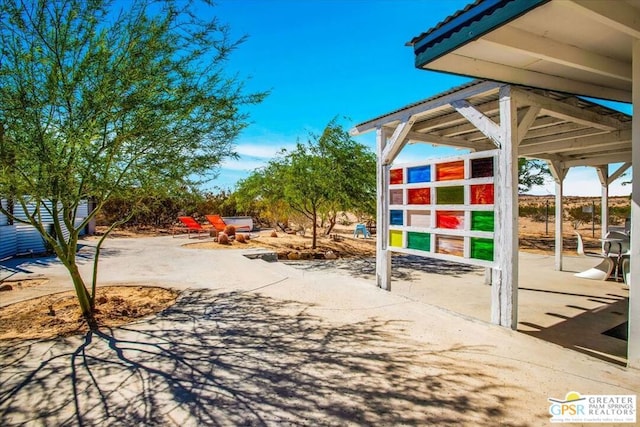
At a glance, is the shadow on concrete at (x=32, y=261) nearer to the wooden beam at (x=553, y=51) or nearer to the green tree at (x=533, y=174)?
the wooden beam at (x=553, y=51)

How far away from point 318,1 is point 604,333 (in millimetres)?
8200

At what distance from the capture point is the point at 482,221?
4234mm

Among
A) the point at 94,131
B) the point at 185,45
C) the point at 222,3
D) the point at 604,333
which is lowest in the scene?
the point at 604,333

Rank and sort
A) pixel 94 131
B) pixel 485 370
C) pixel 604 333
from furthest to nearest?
pixel 604 333 → pixel 94 131 → pixel 485 370

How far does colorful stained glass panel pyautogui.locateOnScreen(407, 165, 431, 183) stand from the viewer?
16.5 feet

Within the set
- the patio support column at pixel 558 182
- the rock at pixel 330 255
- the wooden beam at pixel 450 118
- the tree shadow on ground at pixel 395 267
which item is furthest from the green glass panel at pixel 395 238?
the patio support column at pixel 558 182

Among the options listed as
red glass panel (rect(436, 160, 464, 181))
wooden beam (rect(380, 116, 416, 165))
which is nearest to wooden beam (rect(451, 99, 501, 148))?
red glass panel (rect(436, 160, 464, 181))

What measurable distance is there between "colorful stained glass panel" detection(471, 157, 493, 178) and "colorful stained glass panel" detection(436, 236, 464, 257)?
2.90ft

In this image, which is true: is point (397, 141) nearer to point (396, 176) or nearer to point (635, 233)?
point (396, 176)

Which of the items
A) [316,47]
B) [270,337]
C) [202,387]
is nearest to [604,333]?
[270,337]

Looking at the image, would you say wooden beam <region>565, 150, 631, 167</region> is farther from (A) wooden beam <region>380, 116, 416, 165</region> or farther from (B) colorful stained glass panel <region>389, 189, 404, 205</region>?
(B) colorful stained glass panel <region>389, 189, 404, 205</region>

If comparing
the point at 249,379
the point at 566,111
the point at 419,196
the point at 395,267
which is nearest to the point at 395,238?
the point at 419,196

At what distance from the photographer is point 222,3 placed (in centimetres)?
405

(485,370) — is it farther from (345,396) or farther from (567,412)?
(345,396)
